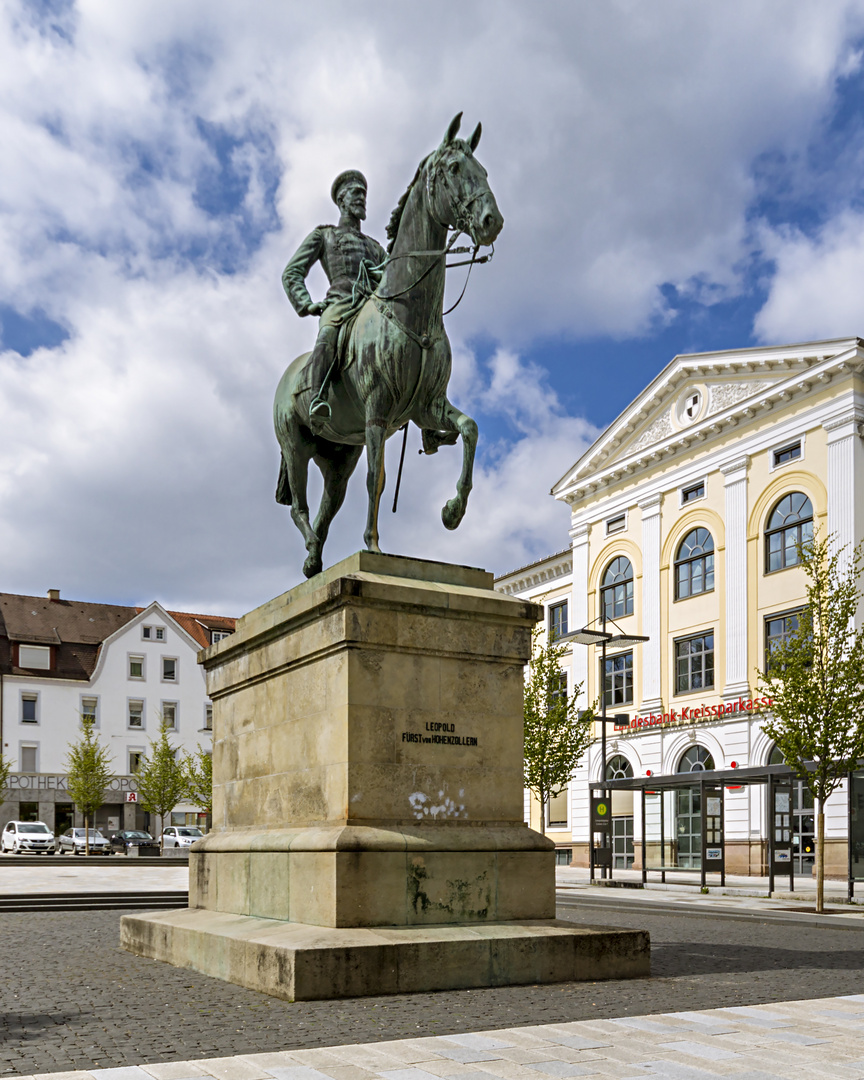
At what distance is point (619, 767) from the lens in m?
50.2

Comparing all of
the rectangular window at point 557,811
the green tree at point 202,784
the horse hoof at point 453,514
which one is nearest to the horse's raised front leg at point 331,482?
the horse hoof at point 453,514

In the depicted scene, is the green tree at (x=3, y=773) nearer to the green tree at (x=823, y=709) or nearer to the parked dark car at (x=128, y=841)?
the parked dark car at (x=128, y=841)

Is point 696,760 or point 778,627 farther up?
point 778,627

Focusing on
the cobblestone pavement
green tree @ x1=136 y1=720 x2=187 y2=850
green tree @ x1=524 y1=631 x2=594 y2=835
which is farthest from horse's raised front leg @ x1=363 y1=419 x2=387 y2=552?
green tree @ x1=136 y1=720 x2=187 y2=850

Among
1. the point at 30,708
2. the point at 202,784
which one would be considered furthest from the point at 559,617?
the point at 30,708

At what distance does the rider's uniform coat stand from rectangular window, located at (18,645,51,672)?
64700 millimetres

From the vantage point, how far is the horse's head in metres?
9.74

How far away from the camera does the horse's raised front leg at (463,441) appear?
34.9 feet

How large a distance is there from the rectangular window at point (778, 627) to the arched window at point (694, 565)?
3.68 meters

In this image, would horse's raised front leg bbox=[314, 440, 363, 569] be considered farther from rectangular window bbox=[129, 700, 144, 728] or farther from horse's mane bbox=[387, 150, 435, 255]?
rectangular window bbox=[129, 700, 144, 728]

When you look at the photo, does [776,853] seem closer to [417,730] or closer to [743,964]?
[743,964]

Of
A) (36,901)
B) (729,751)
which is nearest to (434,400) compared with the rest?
(36,901)

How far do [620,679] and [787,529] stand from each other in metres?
12.0

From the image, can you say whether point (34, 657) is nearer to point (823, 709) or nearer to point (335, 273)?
point (823, 709)
